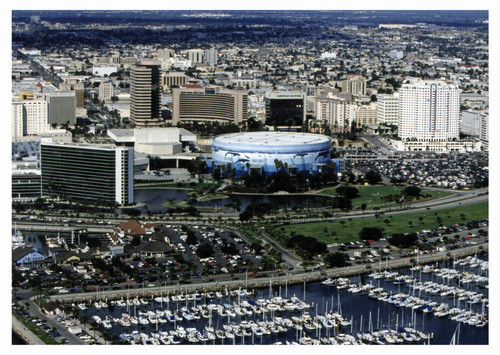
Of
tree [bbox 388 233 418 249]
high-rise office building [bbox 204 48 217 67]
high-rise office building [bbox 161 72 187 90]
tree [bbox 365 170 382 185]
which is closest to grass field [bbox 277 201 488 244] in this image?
tree [bbox 388 233 418 249]

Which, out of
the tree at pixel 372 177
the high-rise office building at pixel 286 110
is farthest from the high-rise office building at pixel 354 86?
the tree at pixel 372 177

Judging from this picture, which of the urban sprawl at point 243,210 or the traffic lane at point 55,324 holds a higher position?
the urban sprawl at point 243,210

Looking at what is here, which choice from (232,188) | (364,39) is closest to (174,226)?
(232,188)

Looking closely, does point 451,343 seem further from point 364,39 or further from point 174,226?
point 364,39

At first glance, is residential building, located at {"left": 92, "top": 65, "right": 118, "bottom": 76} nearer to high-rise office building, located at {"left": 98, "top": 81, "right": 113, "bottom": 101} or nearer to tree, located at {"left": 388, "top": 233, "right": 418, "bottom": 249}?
high-rise office building, located at {"left": 98, "top": 81, "right": 113, "bottom": 101}

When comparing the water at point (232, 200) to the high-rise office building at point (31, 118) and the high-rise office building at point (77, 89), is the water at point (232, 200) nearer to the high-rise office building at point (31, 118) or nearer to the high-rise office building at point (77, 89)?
the high-rise office building at point (31, 118)

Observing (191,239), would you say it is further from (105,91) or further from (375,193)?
(105,91)
